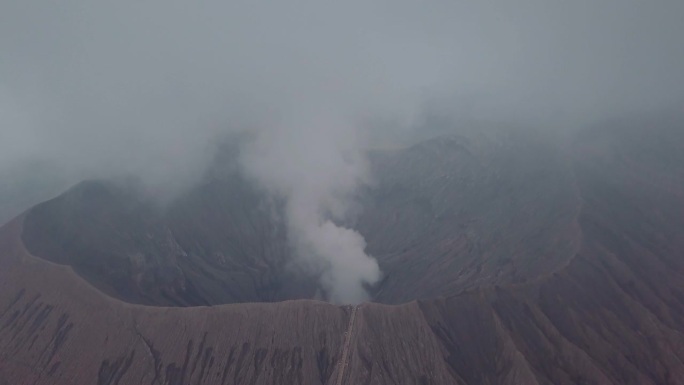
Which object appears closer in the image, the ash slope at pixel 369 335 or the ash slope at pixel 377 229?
the ash slope at pixel 369 335

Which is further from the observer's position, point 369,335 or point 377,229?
point 377,229

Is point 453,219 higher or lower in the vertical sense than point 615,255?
lower

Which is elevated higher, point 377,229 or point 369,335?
point 369,335

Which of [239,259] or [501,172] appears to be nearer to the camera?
[239,259]

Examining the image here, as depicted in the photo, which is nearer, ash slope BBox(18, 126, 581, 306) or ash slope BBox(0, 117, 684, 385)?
ash slope BBox(0, 117, 684, 385)

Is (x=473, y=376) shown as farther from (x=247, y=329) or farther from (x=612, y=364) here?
(x=247, y=329)

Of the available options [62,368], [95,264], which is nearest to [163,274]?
[95,264]

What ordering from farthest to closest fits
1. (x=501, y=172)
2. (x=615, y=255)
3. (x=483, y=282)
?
(x=501, y=172), (x=483, y=282), (x=615, y=255)

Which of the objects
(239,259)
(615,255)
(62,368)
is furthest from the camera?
(239,259)
